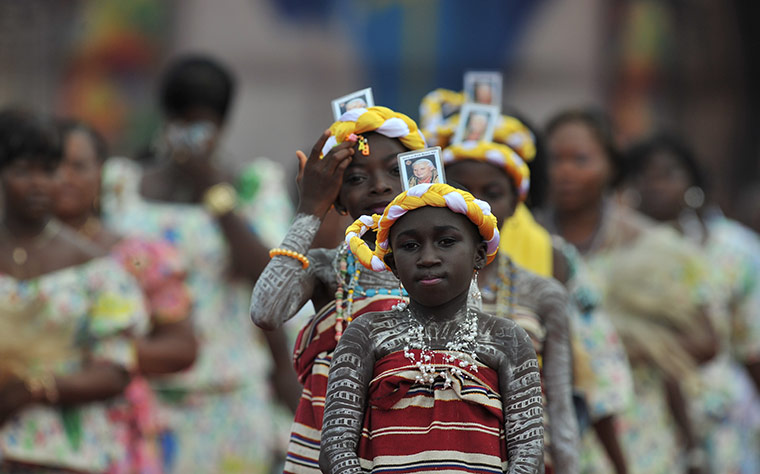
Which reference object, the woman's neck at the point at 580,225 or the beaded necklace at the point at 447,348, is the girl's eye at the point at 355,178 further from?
the woman's neck at the point at 580,225

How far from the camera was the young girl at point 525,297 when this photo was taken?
443 cm

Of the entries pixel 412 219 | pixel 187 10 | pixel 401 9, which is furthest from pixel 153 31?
pixel 412 219

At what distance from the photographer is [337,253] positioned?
13.2ft

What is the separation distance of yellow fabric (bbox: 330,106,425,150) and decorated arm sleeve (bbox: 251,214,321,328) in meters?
0.26

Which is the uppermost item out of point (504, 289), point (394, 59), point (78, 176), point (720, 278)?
point (394, 59)

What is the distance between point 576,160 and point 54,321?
9.16ft

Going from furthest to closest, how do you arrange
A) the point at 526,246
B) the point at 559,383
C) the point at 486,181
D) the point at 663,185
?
the point at 663,185
the point at 526,246
the point at 486,181
the point at 559,383

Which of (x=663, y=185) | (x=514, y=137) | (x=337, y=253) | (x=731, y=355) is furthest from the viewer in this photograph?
(x=731, y=355)

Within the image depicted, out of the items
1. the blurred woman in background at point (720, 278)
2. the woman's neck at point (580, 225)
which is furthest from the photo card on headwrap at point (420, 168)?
the blurred woman in background at point (720, 278)

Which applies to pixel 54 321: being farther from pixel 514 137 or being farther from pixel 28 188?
pixel 514 137

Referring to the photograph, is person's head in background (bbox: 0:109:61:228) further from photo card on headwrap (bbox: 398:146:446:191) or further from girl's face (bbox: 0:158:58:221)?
photo card on headwrap (bbox: 398:146:446:191)

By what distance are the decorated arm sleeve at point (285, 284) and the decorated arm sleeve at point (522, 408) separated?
71 centimetres

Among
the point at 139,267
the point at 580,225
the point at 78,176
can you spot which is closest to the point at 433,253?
the point at 139,267

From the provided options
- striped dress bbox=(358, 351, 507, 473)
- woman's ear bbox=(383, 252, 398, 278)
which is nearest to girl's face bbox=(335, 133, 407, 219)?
woman's ear bbox=(383, 252, 398, 278)
